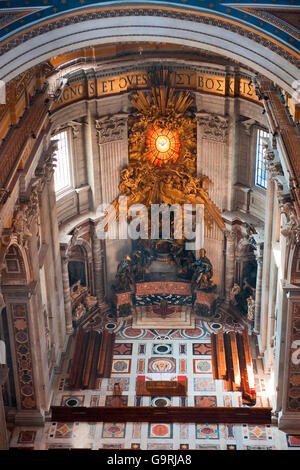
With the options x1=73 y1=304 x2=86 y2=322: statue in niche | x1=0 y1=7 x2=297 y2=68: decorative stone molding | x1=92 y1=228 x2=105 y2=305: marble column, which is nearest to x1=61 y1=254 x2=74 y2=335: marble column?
x1=73 y1=304 x2=86 y2=322: statue in niche

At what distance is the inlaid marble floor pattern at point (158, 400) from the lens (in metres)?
19.9

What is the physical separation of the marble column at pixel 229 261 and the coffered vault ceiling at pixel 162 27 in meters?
8.74

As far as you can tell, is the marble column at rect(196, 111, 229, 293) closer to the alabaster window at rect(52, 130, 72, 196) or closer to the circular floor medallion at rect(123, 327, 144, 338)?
the circular floor medallion at rect(123, 327, 144, 338)

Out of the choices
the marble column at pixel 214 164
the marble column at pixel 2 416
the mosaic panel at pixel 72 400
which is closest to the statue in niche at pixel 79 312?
the mosaic panel at pixel 72 400

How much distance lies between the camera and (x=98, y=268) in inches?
997

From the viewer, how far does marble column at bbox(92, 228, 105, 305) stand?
2488 cm

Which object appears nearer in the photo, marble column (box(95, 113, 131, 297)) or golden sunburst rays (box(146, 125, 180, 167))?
marble column (box(95, 113, 131, 297))

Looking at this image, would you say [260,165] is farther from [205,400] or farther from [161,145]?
[205,400]

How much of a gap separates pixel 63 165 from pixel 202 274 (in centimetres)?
556

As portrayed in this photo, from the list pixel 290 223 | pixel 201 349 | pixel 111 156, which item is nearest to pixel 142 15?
pixel 290 223

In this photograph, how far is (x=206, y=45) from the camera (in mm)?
16828

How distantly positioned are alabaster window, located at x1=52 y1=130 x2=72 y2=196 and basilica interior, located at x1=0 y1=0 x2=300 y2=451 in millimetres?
49

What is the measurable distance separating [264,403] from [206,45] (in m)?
9.88
